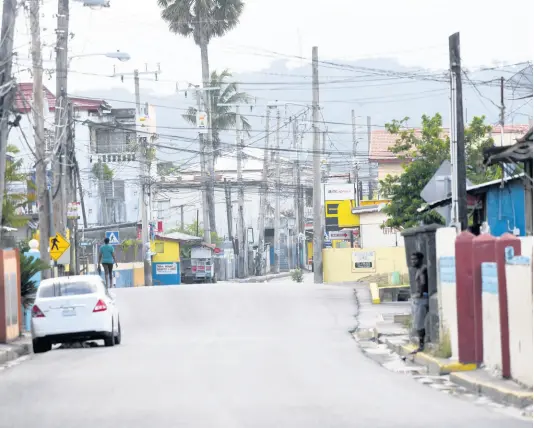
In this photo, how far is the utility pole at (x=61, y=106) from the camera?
1636 inches

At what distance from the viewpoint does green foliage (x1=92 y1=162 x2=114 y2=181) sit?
86938 mm

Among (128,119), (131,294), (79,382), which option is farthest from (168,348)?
(128,119)

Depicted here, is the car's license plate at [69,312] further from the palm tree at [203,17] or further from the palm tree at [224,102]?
the palm tree at [224,102]

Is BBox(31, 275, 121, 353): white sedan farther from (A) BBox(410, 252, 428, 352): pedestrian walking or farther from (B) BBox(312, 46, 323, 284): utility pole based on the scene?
(B) BBox(312, 46, 323, 284): utility pole

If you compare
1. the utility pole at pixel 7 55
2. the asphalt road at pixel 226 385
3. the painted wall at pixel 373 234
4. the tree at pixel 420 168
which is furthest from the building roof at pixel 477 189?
the painted wall at pixel 373 234

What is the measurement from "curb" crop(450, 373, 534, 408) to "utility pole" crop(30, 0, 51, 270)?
21.3 m

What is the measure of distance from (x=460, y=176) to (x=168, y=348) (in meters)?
6.64

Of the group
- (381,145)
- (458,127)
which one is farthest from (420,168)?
(381,145)

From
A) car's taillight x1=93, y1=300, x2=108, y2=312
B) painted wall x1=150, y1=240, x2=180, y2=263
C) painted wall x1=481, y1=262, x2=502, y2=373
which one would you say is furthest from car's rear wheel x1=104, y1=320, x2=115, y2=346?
painted wall x1=150, y1=240, x2=180, y2=263

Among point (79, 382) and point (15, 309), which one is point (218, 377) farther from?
point (15, 309)

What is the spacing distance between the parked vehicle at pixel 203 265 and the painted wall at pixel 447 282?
6011 cm

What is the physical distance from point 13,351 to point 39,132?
13.6m

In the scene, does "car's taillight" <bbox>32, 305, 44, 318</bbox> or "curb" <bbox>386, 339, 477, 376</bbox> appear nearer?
"curb" <bbox>386, 339, 477, 376</bbox>

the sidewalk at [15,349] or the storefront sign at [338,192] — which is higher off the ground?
the storefront sign at [338,192]
